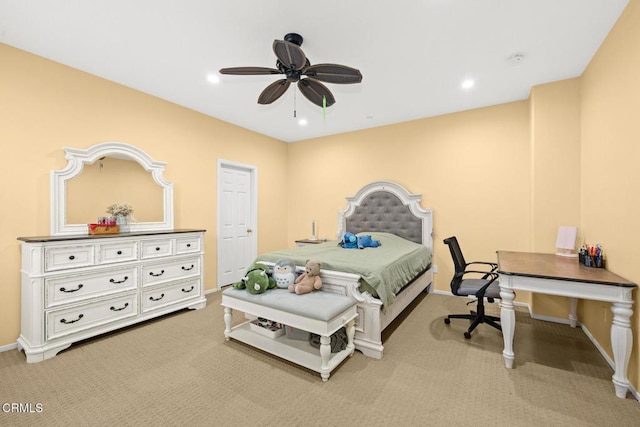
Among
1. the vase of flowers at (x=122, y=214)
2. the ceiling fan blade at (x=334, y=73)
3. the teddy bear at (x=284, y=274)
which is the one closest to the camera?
the ceiling fan blade at (x=334, y=73)

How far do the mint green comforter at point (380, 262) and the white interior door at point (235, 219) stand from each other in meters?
1.60

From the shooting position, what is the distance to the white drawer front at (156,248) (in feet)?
9.89

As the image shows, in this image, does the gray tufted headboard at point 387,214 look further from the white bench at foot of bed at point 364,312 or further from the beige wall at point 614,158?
the white bench at foot of bed at point 364,312

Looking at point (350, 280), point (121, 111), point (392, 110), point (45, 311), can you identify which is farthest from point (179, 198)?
point (392, 110)

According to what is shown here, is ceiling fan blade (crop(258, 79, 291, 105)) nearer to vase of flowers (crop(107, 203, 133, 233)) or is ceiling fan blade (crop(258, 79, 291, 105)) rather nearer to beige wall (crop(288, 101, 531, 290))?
vase of flowers (crop(107, 203, 133, 233))

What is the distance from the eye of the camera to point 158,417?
66.6 inches

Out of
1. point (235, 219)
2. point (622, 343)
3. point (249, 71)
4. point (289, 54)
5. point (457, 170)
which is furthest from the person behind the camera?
point (235, 219)

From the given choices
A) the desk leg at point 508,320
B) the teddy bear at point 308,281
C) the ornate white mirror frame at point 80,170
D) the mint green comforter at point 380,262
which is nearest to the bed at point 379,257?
the mint green comforter at point 380,262

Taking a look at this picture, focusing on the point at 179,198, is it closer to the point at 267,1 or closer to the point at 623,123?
the point at 267,1

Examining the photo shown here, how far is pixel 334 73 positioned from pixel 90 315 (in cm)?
316

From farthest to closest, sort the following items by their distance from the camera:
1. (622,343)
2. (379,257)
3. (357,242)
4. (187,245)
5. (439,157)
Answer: (439,157) < (357,242) < (187,245) < (379,257) < (622,343)

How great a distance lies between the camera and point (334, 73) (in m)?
2.17

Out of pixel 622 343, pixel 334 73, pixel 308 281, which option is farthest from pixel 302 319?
pixel 622 343

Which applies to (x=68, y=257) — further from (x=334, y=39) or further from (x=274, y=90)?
(x=334, y=39)
